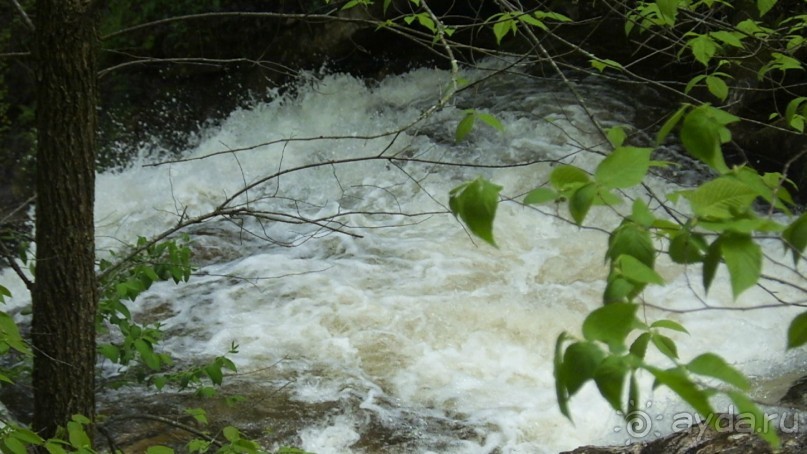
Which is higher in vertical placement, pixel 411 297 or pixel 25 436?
pixel 25 436

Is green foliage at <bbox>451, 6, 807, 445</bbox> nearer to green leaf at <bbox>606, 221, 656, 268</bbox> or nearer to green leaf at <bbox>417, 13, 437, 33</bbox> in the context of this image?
green leaf at <bbox>606, 221, 656, 268</bbox>

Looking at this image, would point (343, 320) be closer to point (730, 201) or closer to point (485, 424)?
point (485, 424)

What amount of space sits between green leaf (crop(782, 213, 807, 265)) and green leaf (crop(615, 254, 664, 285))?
7.6 inches

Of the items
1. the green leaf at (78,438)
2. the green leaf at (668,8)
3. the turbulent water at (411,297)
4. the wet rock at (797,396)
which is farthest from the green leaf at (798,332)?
the wet rock at (797,396)

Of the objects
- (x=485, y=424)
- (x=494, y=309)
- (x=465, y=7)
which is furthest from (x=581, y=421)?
(x=465, y=7)

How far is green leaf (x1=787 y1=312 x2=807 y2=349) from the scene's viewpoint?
99 cm

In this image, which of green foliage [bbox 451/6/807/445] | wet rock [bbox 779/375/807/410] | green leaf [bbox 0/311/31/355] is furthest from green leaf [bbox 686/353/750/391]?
wet rock [bbox 779/375/807/410]

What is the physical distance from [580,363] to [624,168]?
30cm

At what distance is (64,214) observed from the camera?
2.05m

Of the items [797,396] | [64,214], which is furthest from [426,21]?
[797,396]

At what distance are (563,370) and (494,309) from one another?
4080 millimetres

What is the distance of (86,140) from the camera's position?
79.9 inches

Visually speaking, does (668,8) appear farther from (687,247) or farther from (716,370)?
(716,370)
